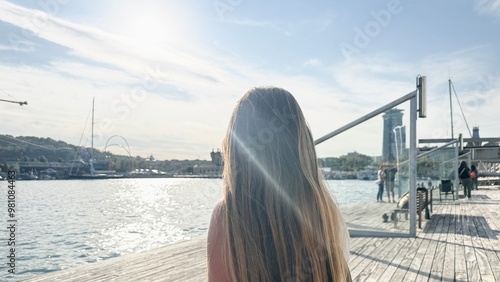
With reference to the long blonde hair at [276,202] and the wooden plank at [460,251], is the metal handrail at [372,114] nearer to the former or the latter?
the wooden plank at [460,251]

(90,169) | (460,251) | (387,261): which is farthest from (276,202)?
(90,169)

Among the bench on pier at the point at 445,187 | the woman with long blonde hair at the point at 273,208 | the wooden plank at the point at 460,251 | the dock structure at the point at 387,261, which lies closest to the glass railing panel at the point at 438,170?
the bench on pier at the point at 445,187

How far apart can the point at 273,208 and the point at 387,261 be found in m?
4.23

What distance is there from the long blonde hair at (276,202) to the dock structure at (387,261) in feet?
10.6

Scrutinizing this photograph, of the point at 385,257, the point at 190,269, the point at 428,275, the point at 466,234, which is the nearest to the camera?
the point at 428,275

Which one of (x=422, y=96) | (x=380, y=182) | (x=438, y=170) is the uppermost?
(x=422, y=96)

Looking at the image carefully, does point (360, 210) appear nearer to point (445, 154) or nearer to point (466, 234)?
point (466, 234)

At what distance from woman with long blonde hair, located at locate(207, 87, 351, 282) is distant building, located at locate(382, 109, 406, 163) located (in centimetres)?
600

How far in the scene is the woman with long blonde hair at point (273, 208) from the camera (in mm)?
1046

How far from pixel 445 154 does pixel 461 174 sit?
237 cm

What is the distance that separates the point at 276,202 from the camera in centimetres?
108

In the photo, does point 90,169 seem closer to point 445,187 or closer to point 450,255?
point 445,187

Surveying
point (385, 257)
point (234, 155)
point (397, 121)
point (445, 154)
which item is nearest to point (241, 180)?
point (234, 155)

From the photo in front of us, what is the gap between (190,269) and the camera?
4.51m
